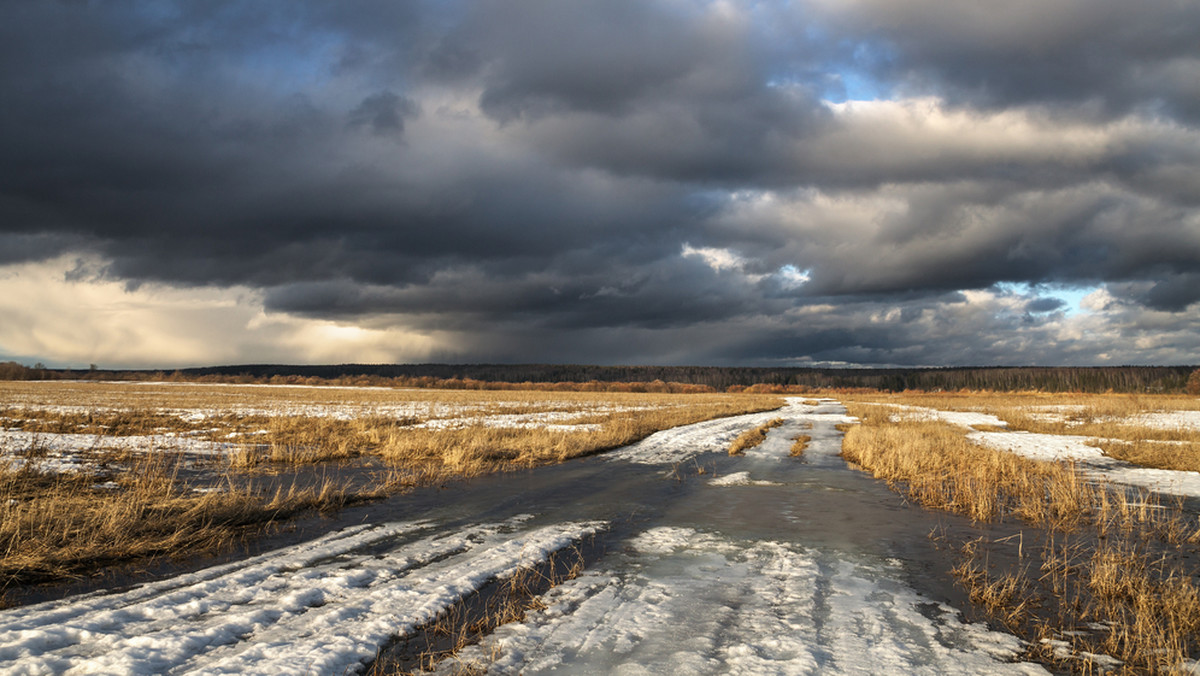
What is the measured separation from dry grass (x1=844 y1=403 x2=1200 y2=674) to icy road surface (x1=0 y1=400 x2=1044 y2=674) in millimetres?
751

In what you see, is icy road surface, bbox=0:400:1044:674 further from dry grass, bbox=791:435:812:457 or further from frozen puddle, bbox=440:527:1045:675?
dry grass, bbox=791:435:812:457

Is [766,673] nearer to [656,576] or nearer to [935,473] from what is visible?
[656,576]

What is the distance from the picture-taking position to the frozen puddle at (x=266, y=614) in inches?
206

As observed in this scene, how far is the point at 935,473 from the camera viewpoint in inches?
714

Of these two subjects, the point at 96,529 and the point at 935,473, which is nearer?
the point at 96,529

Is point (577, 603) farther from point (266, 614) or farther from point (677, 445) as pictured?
point (677, 445)

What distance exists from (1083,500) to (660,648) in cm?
1375

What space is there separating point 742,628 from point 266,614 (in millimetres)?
5248

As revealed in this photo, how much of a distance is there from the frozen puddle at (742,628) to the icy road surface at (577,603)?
0.03m

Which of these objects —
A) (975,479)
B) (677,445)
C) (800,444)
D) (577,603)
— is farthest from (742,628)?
(800,444)

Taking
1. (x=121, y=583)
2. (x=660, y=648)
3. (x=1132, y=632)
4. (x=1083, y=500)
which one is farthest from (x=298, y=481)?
(x=1083, y=500)

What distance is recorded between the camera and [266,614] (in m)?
6.44

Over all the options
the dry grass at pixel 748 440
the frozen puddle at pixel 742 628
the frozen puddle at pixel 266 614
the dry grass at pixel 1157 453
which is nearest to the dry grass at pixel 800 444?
the dry grass at pixel 748 440

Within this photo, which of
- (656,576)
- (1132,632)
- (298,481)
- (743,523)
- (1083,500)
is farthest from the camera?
(298,481)
